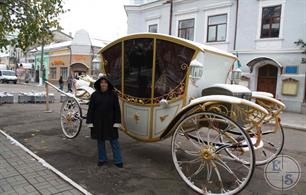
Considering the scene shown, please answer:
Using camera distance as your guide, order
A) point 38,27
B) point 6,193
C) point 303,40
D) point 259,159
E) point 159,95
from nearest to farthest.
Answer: point 6,193 → point 159,95 → point 259,159 → point 38,27 → point 303,40

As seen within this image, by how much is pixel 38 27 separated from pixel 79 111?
3.98 m

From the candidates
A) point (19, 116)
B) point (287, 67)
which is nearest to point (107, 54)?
point (19, 116)

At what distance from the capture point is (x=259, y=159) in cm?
557

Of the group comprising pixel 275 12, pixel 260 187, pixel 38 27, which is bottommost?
pixel 260 187

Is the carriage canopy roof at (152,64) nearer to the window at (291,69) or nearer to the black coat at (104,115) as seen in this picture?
the black coat at (104,115)

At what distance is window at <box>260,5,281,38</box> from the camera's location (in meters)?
14.8

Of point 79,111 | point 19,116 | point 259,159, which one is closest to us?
point 259,159

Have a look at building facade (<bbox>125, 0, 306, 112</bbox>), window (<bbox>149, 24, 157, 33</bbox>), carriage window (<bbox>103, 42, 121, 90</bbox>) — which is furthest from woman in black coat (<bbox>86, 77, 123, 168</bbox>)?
window (<bbox>149, 24, 157, 33</bbox>)

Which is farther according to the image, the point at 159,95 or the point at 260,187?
the point at 159,95

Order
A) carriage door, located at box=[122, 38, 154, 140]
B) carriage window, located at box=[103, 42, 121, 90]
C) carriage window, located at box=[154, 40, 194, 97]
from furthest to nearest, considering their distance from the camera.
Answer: carriage window, located at box=[103, 42, 121, 90]
carriage door, located at box=[122, 38, 154, 140]
carriage window, located at box=[154, 40, 194, 97]

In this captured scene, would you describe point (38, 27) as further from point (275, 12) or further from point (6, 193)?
point (275, 12)

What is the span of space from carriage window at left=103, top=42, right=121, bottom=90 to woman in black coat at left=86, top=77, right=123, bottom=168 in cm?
70

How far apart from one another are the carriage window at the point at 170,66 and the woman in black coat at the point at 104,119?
794mm

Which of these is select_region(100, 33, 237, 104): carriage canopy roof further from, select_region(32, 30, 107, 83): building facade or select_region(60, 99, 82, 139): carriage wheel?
select_region(32, 30, 107, 83): building facade
